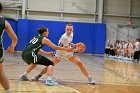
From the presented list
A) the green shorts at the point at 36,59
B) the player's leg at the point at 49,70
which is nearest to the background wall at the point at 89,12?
the green shorts at the point at 36,59

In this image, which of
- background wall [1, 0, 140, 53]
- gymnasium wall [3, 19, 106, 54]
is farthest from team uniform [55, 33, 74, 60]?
background wall [1, 0, 140, 53]

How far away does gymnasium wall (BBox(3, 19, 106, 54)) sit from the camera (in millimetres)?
25125

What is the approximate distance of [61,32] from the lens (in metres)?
25.8

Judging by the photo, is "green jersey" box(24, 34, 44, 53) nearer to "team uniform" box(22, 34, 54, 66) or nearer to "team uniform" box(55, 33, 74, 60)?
"team uniform" box(22, 34, 54, 66)

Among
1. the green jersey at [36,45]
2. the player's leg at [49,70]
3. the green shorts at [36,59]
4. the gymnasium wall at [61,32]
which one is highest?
the gymnasium wall at [61,32]

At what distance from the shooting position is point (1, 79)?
16.4 feet

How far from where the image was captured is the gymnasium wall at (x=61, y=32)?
25.1m

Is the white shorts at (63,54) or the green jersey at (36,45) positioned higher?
the green jersey at (36,45)

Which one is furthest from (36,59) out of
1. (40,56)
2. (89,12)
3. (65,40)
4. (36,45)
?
(89,12)

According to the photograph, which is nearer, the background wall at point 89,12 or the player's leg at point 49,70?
the player's leg at point 49,70

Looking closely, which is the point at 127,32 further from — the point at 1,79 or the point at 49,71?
the point at 1,79

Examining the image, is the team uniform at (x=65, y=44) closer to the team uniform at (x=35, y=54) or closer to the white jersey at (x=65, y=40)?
the white jersey at (x=65, y=40)

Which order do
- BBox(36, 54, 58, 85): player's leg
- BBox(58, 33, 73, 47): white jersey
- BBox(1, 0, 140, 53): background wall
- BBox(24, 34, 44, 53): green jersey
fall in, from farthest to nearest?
1. BBox(1, 0, 140, 53): background wall
2. BBox(58, 33, 73, 47): white jersey
3. BBox(24, 34, 44, 53): green jersey
4. BBox(36, 54, 58, 85): player's leg

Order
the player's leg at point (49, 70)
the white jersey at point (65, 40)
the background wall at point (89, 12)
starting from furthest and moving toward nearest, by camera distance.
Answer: the background wall at point (89, 12)
the white jersey at point (65, 40)
the player's leg at point (49, 70)
